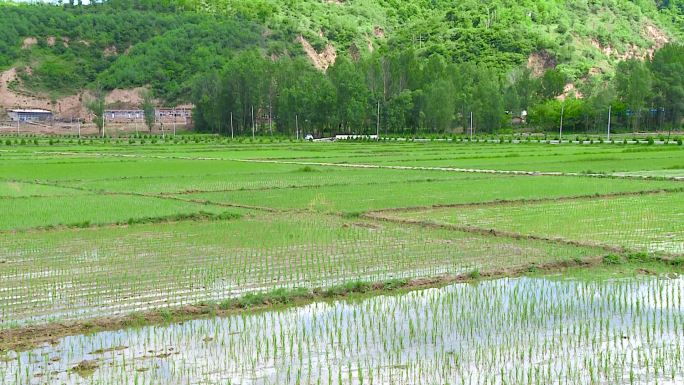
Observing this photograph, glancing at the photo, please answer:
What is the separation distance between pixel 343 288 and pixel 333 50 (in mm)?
134658

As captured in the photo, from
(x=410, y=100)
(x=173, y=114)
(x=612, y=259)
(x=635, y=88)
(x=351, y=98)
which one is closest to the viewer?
(x=612, y=259)

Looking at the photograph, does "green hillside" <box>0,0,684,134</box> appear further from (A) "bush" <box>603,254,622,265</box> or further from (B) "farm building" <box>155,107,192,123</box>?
(A) "bush" <box>603,254,622,265</box>

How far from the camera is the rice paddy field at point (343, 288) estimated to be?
7.02m

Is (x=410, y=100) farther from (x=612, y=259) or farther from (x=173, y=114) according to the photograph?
(x=612, y=259)

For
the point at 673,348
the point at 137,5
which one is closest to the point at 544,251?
the point at 673,348

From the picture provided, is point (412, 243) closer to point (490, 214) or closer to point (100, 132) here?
point (490, 214)

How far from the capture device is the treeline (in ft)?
259

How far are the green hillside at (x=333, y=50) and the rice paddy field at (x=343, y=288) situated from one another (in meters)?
61.4

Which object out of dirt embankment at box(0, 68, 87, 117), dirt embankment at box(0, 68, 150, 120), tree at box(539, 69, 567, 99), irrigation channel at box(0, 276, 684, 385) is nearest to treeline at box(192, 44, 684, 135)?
tree at box(539, 69, 567, 99)

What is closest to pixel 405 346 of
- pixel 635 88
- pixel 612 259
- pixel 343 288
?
pixel 343 288

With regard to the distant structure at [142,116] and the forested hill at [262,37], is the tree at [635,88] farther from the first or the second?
the distant structure at [142,116]

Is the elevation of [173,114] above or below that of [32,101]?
below

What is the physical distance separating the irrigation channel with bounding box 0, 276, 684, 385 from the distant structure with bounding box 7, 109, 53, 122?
328 ft

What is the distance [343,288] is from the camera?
9.84 metres
